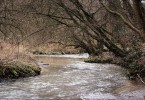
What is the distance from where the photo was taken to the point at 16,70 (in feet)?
67.5

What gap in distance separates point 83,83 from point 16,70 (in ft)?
13.8

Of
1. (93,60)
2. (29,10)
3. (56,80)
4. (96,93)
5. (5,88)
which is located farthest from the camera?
(93,60)

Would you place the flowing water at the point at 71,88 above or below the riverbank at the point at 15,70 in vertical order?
below

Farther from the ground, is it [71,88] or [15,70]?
[15,70]

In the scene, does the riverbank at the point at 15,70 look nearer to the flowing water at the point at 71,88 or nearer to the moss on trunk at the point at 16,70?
the moss on trunk at the point at 16,70

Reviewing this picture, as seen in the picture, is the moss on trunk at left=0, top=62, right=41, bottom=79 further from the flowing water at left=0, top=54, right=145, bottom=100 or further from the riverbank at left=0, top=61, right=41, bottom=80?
the flowing water at left=0, top=54, right=145, bottom=100

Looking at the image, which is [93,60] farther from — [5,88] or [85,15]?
[5,88]

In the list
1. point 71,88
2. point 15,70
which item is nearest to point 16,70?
point 15,70

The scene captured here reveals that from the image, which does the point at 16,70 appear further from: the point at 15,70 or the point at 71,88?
the point at 71,88

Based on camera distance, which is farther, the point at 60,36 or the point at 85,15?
the point at 60,36

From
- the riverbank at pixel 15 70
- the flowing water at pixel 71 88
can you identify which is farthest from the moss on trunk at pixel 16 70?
A: the flowing water at pixel 71 88

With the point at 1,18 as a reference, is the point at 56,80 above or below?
below

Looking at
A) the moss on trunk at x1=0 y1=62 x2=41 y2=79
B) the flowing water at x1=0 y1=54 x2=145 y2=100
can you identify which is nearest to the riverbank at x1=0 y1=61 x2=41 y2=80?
the moss on trunk at x1=0 y1=62 x2=41 y2=79

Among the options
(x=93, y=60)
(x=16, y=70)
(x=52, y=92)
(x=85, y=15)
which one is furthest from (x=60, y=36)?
(x=52, y=92)
